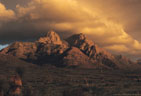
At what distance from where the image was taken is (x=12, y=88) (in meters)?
47.2

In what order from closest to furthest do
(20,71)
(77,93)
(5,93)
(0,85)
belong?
1. (77,93)
2. (5,93)
3. (0,85)
4. (20,71)

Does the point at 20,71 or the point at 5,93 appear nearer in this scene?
the point at 5,93

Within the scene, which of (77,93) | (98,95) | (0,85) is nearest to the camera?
(77,93)

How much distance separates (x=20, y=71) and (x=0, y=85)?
45450 millimetres

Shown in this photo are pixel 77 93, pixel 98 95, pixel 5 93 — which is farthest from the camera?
pixel 98 95

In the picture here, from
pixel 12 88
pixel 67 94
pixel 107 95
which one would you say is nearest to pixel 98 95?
pixel 107 95

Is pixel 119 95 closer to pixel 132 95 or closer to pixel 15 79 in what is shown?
pixel 132 95

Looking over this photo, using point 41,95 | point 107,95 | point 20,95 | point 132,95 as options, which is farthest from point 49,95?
point 132,95

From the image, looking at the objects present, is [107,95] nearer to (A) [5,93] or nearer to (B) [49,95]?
(B) [49,95]

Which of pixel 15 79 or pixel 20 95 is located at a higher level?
pixel 15 79

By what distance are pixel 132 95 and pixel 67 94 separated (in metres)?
19.1

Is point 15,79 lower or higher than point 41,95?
higher

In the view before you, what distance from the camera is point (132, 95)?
4706 centimetres

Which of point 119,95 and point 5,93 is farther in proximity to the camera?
point 119,95
